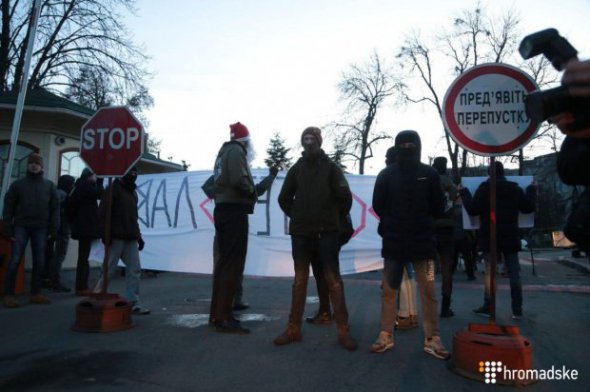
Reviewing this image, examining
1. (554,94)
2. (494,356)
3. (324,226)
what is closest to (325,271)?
(324,226)

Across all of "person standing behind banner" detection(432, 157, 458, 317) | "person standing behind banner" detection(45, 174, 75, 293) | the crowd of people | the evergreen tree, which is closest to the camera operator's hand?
the crowd of people

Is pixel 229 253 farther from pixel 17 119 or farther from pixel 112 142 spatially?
pixel 17 119

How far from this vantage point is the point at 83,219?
797cm

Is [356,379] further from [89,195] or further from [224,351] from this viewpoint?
Answer: [89,195]

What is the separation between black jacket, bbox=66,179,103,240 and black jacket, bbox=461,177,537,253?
598 cm

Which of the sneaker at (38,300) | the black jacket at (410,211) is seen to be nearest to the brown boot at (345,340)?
the black jacket at (410,211)

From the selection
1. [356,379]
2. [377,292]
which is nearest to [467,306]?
[377,292]

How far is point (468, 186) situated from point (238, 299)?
3635 millimetres

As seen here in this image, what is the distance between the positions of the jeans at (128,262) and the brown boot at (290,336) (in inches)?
98.8

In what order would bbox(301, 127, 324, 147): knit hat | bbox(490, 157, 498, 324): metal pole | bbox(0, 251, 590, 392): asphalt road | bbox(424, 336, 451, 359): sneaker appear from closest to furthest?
bbox(0, 251, 590, 392): asphalt road, bbox(490, 157, 498, 324): metal pole, bbox(424, 336, 451, 359): sneaker, bbox(301, 127, 324, 147): knit hat

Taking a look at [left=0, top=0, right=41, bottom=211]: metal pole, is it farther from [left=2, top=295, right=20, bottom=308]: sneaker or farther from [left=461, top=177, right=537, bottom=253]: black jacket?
[left=461, top=177, right=537, bottom=253]: black jacket

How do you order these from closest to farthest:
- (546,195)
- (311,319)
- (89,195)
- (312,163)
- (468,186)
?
1. (312,163)
2. (311,319)
3. (468,186)
4. (89,195)
5. (546,195)

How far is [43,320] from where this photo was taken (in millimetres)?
5871

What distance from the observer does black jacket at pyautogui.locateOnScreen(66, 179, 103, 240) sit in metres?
7.94
